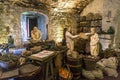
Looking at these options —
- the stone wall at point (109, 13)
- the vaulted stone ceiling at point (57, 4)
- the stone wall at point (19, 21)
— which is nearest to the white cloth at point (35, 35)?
the stone wall at point (19, 21)

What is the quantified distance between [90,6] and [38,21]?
9.83 ft

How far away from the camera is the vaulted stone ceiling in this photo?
240 inches

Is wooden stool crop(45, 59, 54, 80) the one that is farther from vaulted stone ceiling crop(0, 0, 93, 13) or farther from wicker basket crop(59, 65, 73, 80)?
Answer: vaulted stone ceiling crop(0, 0, 93, 13)

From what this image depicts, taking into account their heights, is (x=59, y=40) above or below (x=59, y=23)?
below

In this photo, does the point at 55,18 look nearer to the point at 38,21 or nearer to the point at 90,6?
the point at 38,21

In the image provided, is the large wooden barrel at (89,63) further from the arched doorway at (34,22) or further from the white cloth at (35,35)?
the arched doorway at (34,22)

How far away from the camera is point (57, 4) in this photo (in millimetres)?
6984

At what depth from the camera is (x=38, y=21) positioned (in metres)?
7.71

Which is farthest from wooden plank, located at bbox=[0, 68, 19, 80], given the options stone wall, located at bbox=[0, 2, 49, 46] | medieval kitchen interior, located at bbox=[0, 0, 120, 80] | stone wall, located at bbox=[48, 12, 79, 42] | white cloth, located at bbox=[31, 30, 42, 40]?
stone wall, located at bbox=[48, 12, 79, 42]

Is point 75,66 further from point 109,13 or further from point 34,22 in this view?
point 34,22

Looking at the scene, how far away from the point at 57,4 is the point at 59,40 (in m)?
1.93

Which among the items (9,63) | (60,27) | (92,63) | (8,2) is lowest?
(92,63)

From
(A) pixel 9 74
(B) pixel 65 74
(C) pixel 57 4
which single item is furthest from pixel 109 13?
(A) pixel 9 74

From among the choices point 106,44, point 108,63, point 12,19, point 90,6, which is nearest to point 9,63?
point 108,63
